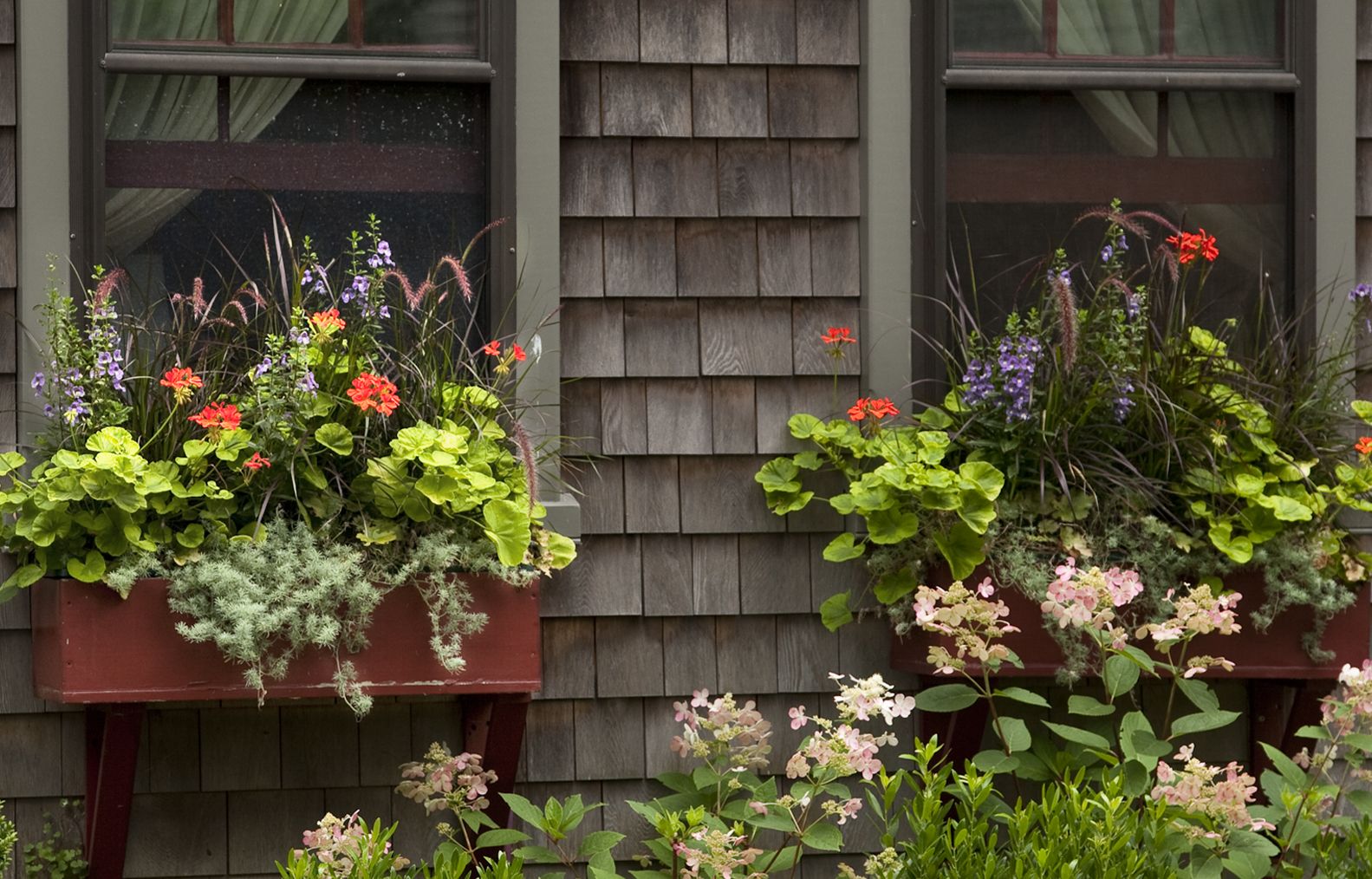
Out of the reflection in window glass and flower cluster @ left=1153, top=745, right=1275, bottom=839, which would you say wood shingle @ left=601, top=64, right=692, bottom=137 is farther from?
flower cluster @ left=1153, top=745, right=1275, bottom=839

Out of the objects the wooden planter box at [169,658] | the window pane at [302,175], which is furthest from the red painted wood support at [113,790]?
the window pane at [302,175]

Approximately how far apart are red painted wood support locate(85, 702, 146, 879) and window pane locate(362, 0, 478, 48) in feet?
4.83

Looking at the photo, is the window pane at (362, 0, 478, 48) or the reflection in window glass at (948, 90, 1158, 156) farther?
the reflection in window glass at (948, 90, 1158, 156)

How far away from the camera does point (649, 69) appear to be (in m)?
3.36

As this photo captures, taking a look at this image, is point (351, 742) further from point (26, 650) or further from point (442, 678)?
point (26, 650)

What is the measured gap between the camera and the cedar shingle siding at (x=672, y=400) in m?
3.31

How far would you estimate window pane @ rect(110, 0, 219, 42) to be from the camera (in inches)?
127

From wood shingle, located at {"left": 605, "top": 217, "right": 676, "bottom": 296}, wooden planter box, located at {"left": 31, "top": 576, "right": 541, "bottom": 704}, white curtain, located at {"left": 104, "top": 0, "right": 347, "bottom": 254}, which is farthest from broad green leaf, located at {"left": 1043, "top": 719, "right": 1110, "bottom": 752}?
white curtain, located at {"left": 104, "top": 0, "right": 347, "bottom": 254}

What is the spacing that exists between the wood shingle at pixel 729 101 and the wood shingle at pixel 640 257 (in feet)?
0.76

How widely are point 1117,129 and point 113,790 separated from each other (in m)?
2.54

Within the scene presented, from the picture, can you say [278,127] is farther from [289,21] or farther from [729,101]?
[729,101]

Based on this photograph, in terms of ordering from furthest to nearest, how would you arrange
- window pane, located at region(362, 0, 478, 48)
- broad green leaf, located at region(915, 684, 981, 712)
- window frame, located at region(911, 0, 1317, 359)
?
window frame, located at region(911, 0, 1317, 359)
window pane, located at region(362, 0, 478, 48)
broad green leaf, located at region(915, 684, 981, 712)

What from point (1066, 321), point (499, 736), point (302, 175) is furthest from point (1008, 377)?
point (302, 175)

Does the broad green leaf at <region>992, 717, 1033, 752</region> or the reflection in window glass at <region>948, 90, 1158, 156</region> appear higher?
the reflection in window glass at <region>948, 90, 1158, 156</region>
